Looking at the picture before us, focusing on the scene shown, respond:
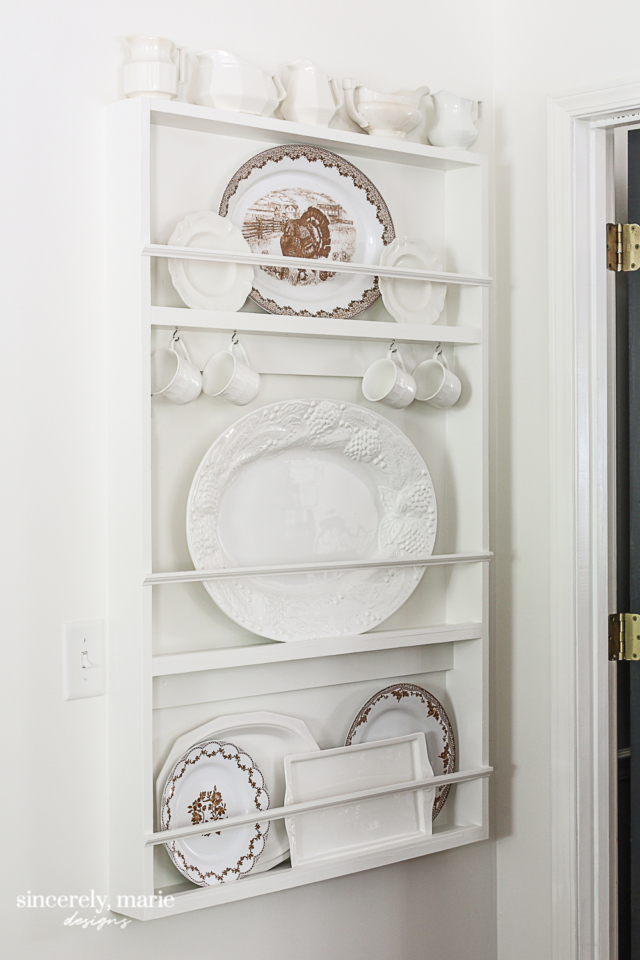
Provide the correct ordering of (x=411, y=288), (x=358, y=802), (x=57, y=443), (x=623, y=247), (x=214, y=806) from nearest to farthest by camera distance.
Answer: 1. (x=57, y=443)
2. (x=214, y=806)
3. (x=358, y=802)
4. (x=411, y=288)
5. (x=623, y=247)

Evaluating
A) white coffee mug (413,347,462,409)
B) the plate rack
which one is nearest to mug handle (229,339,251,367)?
the plate rack

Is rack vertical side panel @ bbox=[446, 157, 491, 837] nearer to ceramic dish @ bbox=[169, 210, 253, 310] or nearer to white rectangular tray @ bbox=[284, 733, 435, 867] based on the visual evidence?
white rectangular tray @ bbox=[284, 733, 435, 867]

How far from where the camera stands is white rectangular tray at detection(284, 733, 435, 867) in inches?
63.0

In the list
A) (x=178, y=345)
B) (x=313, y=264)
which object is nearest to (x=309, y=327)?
(x=313, y=264)

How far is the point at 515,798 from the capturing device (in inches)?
75.9

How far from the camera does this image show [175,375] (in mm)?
1452

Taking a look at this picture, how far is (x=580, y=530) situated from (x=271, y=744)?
2.32 feet

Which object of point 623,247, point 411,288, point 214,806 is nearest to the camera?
point 214,806

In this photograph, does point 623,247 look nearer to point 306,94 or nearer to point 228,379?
point 306,94

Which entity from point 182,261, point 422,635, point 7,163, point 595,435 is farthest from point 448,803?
point 7,163

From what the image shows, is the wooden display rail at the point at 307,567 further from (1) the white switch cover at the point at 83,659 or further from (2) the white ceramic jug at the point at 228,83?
(2) the white ceramic jug at the point at 228,83

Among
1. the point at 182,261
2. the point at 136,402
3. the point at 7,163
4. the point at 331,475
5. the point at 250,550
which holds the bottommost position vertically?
the point at 250,550

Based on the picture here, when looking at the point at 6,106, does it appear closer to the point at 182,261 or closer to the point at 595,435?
the point at 182,261

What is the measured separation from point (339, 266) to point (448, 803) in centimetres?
103
